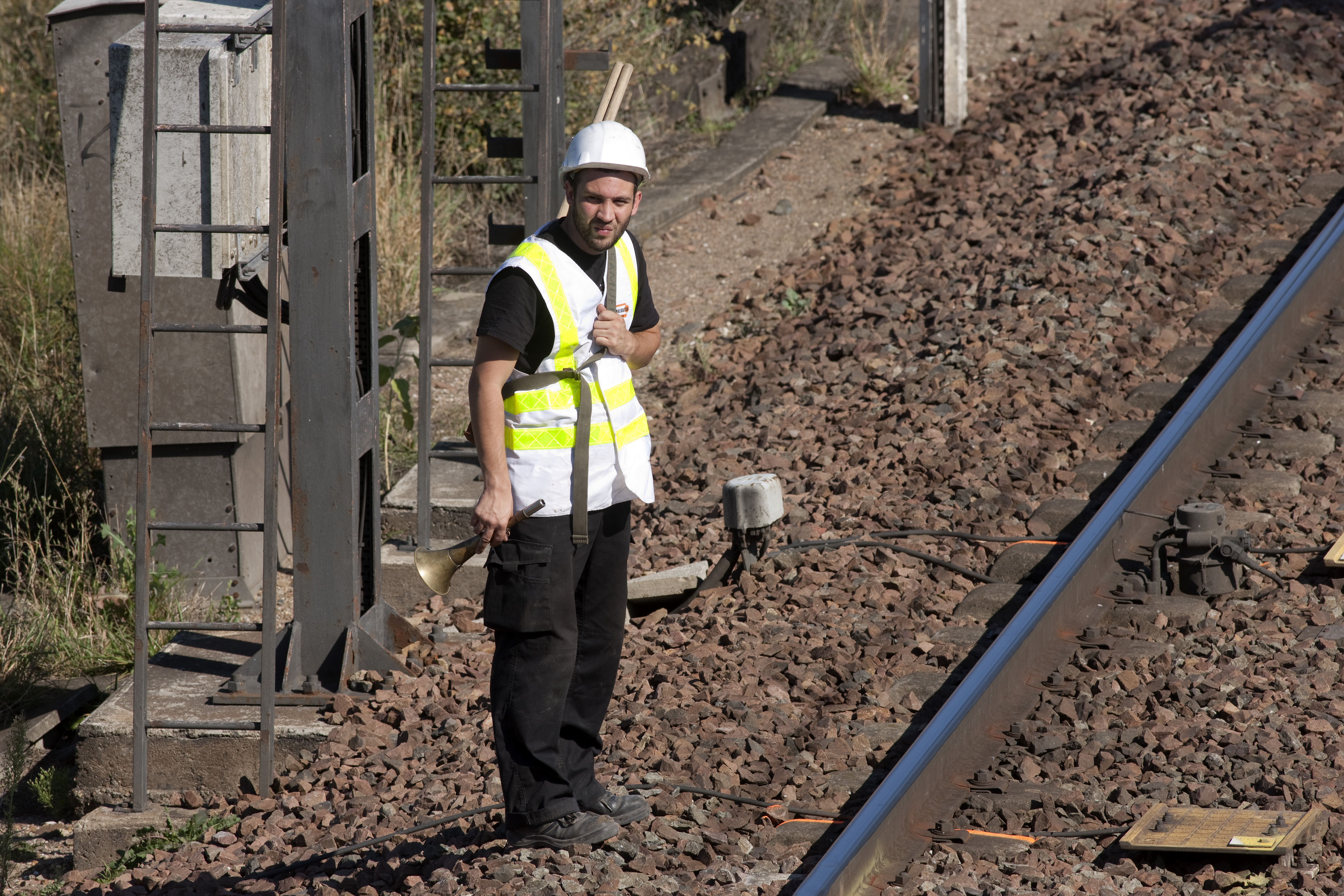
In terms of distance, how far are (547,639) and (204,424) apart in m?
2.09

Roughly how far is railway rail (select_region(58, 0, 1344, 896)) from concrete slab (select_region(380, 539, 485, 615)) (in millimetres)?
168

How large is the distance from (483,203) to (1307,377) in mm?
6209

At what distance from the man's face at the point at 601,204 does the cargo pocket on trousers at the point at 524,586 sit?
86 centimetres

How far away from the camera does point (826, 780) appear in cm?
445

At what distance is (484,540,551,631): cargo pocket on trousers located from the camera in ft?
13.4

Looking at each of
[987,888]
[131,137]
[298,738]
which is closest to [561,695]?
[987,888]

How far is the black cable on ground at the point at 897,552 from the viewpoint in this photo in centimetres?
556

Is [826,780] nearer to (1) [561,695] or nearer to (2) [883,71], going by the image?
(1) [561,695]

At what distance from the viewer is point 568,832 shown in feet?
13.7

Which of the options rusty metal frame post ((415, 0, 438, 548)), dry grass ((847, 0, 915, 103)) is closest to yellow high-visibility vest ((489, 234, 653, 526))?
rusty metal frame post ((415, 0, 438, 548))

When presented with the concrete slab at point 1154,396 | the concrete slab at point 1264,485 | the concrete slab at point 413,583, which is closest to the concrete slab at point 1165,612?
the concrete slab at point 1264,485

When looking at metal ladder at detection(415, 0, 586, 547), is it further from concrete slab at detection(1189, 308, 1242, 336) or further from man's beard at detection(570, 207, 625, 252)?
concrete slab at detection(1189, 308, 1242, 336)

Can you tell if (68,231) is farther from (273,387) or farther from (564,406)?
(564,406)

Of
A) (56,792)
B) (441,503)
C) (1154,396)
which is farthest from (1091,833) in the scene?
(56,792)
